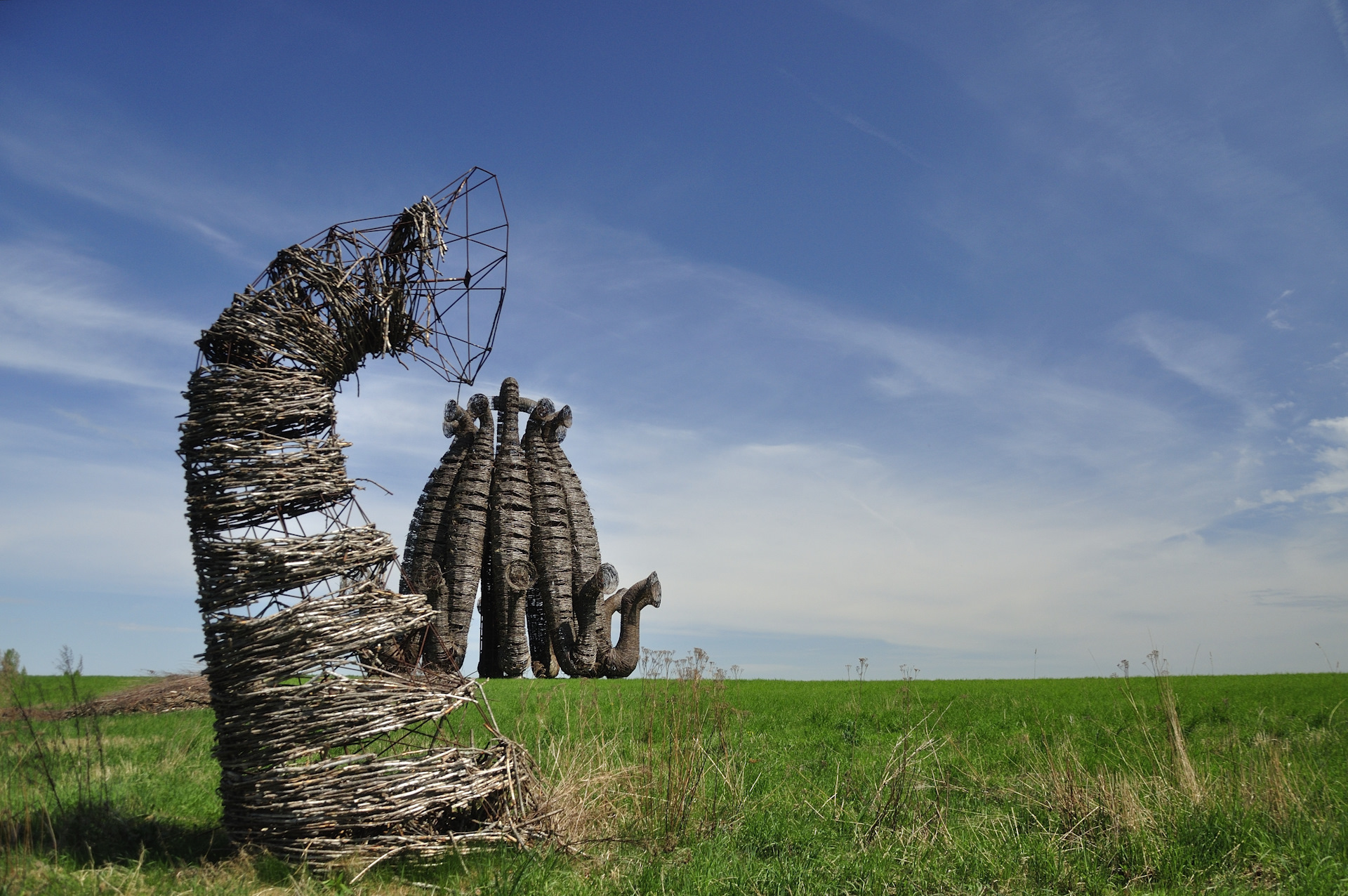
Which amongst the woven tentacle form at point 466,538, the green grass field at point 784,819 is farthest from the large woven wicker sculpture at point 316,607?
the woven tentacle form at point 466,538

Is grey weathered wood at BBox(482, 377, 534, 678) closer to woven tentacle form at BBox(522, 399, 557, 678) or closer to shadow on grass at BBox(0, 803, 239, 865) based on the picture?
woven tentacle form at BBox(522, 399, 557, 678)

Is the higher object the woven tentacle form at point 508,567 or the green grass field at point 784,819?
the woven tentacle form at point 508,567

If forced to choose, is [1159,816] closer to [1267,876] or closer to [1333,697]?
[1267,876]

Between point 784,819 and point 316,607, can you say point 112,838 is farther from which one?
point 784,819

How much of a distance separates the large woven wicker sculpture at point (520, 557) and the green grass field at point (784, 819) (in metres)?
7.00

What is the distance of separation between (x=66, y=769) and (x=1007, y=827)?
23.2 ft

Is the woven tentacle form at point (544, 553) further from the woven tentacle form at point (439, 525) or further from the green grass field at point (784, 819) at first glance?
the green grass field at point (784, 819)

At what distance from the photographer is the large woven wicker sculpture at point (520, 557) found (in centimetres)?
1487

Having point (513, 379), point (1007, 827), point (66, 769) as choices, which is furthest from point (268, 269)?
point (513, 379)

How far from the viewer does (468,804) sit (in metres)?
4.23

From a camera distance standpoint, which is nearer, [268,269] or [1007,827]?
[268,269]

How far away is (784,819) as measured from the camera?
5.51 metres

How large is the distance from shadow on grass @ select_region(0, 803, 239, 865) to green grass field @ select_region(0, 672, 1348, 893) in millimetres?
19

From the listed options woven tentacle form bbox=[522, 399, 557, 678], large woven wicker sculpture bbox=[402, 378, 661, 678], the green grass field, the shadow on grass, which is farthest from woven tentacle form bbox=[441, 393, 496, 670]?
the shadow on grass
